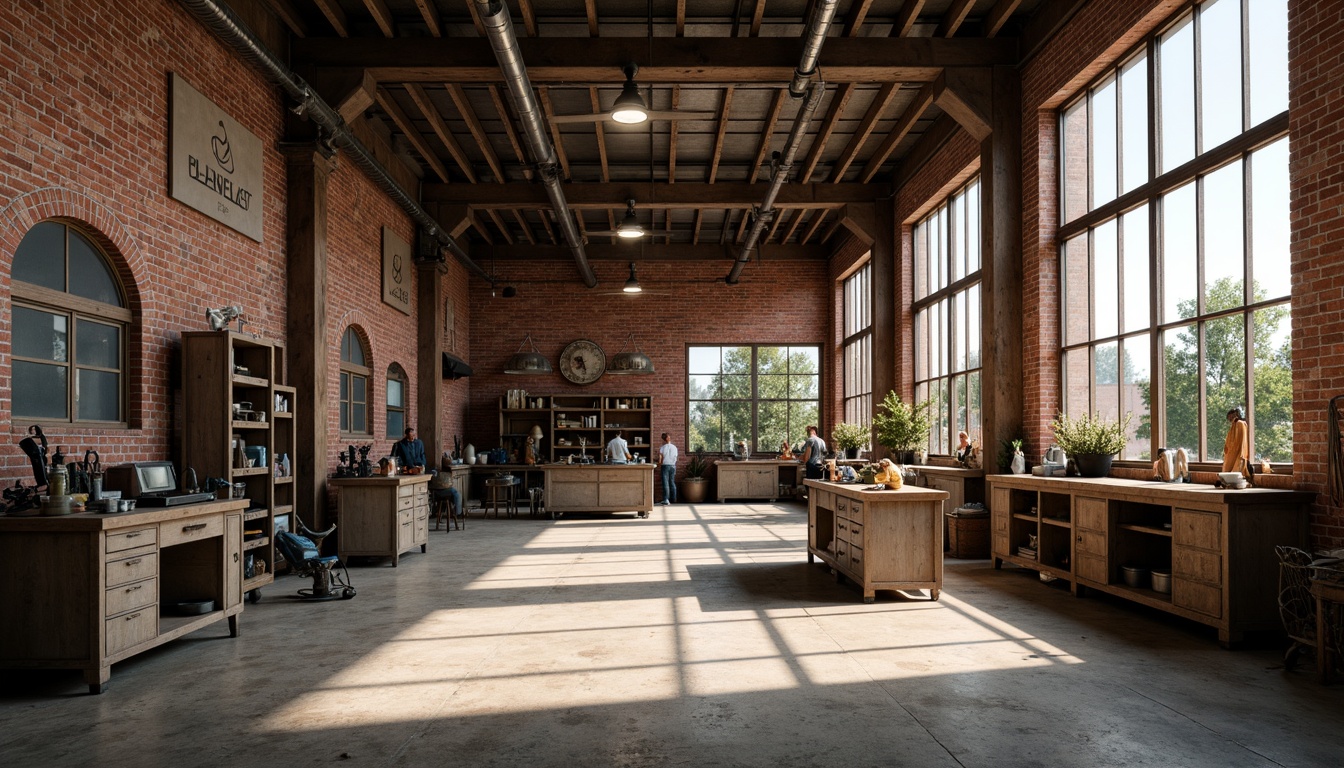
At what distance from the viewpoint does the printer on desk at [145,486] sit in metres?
5.30

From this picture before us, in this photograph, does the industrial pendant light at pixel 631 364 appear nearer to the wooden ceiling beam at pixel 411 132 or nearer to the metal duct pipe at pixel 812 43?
the wooden ceiling beam at pixel 411 132

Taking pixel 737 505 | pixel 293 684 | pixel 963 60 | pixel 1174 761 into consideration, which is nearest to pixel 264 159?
pixel 293 684

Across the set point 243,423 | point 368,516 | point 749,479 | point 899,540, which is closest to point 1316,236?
point 899,540

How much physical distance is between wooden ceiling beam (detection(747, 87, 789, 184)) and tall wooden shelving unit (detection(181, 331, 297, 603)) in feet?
21.0

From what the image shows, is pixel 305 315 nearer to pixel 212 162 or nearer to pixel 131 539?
pixel 212 162

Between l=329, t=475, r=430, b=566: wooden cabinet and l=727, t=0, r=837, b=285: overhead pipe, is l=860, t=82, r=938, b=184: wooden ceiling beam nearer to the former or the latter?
l=727, t=0, r=837, b=285: overhead pipe

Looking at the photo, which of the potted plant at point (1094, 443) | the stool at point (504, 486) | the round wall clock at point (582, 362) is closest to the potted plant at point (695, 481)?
the round wall clock at point (582, 362)

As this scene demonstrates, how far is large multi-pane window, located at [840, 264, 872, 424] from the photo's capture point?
626 inches

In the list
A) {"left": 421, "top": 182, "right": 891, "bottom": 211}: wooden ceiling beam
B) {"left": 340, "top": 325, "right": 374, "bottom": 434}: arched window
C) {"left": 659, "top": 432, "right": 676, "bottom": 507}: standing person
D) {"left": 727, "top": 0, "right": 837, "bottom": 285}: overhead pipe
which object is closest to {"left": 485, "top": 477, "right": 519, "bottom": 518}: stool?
{"left": 340, "top": 325, "right": 374, "bottom": 434}: arched window

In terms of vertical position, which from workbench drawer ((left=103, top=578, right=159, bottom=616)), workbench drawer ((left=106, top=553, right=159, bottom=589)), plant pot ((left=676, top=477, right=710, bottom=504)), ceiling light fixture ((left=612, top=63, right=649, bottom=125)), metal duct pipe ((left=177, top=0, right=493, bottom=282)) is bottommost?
plant pot ((left=676, top=477, right=710, bottom=504))

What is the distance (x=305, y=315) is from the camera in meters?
8.98

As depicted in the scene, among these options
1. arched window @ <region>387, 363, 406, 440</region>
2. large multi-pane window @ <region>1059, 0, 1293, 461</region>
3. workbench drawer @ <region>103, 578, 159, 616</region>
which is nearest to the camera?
workbench drawer @ <region>103, 578, 159, 616</region>

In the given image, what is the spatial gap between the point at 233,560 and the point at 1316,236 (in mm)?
7395

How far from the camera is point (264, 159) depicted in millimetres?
8406
